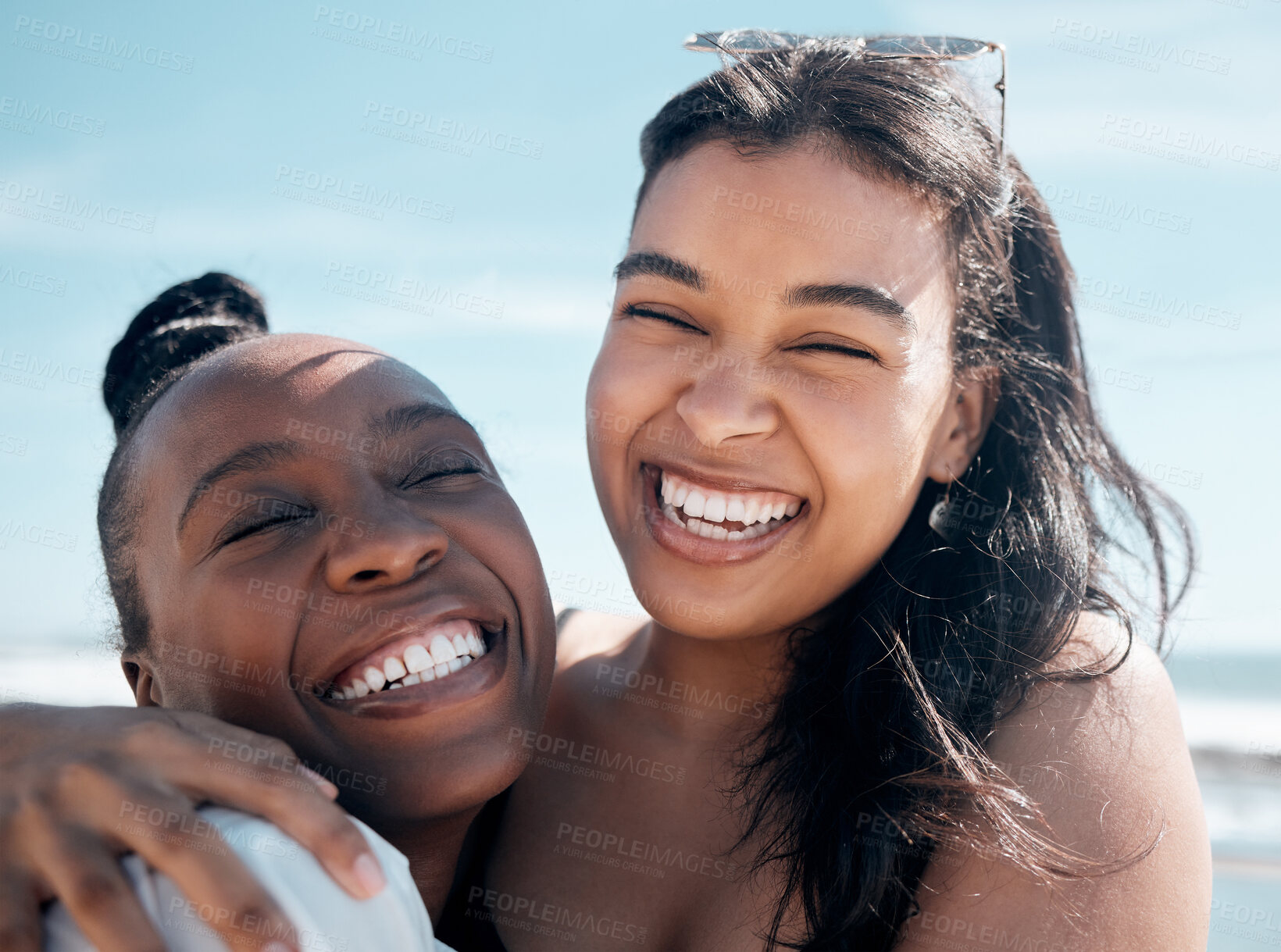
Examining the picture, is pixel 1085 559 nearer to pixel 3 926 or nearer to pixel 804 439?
pixel 804 439

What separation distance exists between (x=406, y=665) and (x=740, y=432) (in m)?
0.95

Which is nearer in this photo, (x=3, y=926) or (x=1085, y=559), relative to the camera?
(x=3, y=926)

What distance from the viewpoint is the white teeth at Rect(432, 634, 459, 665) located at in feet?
7.34

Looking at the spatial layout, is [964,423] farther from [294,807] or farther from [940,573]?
[294,807]

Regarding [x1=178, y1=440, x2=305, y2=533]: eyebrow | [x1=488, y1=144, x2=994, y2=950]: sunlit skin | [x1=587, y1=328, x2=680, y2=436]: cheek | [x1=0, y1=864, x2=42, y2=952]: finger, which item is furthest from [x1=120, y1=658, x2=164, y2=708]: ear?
[x1=587, y1=328, x2=680, y2=436]: cheek

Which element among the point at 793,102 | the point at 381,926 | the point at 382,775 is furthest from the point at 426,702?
the point at 793,102

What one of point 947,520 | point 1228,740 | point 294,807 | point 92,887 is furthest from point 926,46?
point 1228,740

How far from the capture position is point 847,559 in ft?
8.65

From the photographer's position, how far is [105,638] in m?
2.85

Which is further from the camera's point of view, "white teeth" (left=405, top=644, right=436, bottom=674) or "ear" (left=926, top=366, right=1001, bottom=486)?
"ear" (left=926, top=366, right=1001, bottom=486)

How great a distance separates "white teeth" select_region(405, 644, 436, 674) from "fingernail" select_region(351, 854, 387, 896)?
0.68m

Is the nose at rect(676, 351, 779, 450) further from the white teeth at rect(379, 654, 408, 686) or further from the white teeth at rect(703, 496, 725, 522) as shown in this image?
the white teeth at rect(379, 654, 408, 686)

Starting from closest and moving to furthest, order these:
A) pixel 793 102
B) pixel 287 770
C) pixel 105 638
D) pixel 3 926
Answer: pixel 3 926 < pixel 287 770 < pixel 793 102 < pixel 105 638

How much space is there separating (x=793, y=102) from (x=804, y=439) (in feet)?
2.89
